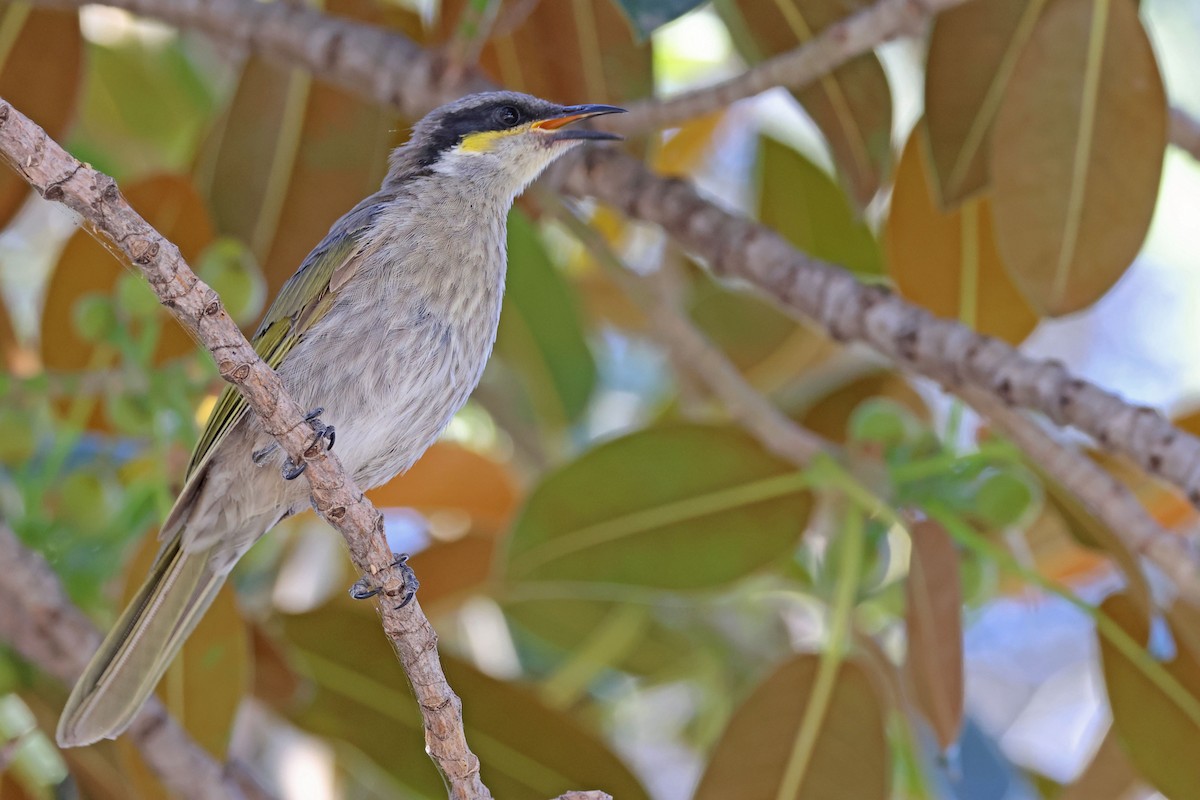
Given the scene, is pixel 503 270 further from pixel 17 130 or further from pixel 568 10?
pixel 17 130

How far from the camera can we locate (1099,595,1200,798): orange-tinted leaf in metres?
2.70

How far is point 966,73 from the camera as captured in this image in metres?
2.93

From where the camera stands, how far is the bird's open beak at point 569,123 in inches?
106

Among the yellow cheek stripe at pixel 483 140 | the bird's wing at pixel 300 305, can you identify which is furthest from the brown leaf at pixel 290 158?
the bird's wing at pixel 300 305

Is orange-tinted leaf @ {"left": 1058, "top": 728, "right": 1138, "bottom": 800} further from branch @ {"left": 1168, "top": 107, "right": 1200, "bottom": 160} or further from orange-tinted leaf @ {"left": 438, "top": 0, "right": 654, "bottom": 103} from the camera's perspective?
orange-tinted leaf @ {"left": 438, "top": 0, "right": 654, "bottom": 103}

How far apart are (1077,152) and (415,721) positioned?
6.52 ft

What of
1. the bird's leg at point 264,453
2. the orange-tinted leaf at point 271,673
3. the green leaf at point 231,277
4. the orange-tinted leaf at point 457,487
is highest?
the orange-tinted leaf at point 457,487

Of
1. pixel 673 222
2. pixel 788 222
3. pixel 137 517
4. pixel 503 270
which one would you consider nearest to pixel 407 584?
pixel 503 270

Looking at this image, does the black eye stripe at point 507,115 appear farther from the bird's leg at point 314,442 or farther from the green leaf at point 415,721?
the green leaf at point 415,721

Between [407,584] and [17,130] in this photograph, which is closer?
[17,130]

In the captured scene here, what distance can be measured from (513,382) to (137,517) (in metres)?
1.51

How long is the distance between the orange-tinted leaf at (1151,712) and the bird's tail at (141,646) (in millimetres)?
1883

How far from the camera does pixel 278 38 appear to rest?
3174 millimetres

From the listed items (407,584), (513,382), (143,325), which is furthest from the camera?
(513,382)
